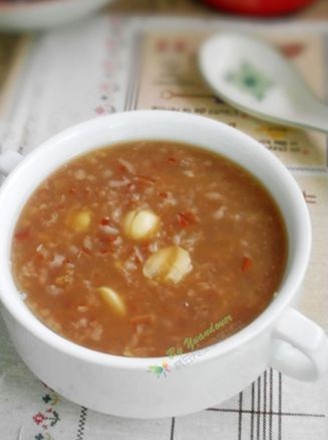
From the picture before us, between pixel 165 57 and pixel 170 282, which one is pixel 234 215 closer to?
pixel 170 282

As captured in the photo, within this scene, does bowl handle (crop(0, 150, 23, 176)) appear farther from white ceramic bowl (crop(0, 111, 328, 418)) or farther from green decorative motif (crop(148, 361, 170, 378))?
green decorative motif (crop(148, 361, 170, 378))

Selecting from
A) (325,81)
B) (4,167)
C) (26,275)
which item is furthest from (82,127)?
(325,81)

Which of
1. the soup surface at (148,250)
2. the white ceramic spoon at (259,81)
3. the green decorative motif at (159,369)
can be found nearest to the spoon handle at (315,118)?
the white ceramic spoon at (259,81)

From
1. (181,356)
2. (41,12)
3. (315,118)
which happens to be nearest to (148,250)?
(181,356)

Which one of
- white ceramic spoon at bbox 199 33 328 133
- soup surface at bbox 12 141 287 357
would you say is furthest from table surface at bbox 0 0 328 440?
soup surface at bbox 12 141 287 357

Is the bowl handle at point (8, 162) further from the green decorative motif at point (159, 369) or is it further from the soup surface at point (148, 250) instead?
the green decorative motif at point (159, 369)
